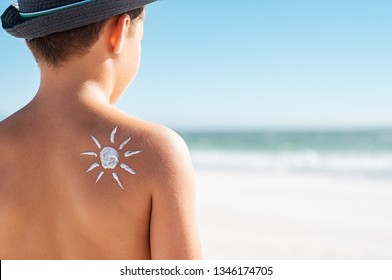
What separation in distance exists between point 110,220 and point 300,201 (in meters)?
7.66

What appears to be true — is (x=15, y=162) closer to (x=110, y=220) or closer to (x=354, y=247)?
(x=110, y=220)

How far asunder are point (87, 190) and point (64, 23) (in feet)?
1.62

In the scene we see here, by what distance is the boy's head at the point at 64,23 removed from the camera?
1507mm

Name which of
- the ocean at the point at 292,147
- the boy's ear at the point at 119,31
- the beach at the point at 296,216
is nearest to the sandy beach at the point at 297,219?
the beach at the point at 296,216

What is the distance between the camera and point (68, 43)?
5.11 feet

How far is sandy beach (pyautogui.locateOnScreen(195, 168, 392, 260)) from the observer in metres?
6.04

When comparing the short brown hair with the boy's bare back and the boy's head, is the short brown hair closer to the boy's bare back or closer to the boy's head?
the boy's head

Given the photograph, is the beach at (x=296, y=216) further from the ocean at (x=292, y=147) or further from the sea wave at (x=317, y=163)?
the ocean at (x=292, y=147)

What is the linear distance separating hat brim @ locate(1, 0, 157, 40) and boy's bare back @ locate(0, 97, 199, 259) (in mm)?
229

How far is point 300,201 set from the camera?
880 cm

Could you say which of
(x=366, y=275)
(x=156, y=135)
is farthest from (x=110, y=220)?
(x=366, y=275)

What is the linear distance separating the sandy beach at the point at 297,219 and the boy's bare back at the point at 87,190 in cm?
436

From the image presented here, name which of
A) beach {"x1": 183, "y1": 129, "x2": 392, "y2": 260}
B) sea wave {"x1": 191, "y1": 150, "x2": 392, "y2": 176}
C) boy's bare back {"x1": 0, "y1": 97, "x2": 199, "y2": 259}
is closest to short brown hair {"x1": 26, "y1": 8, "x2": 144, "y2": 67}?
boy's bare back {"x1": 0, "y1": 97, "x2": 199, "y2": 259}

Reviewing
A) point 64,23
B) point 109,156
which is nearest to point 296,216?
point 109,156
